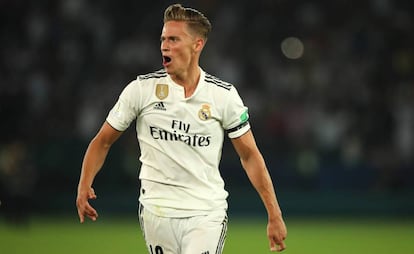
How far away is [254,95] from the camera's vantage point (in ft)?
58.0

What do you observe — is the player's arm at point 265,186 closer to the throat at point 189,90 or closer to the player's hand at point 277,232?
the player's hand at point 277,232

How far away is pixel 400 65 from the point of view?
18594 mm

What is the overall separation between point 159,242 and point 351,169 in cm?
1119

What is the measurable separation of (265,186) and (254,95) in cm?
1145

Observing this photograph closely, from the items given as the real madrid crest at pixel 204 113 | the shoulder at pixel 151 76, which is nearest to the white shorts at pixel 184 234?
the real madrid crest at pixel 204 113

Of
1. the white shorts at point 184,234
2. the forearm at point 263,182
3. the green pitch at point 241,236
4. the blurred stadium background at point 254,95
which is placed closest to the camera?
the white shorts at point 184,234

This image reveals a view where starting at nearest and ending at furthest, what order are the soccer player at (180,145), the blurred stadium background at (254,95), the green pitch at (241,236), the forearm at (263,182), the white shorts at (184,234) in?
the white shorts at (184,234) → the soccer player at (180,145) → the forearm at (263,182) → the green pitch at (241,236) → the blurred stadium background at (254,95)

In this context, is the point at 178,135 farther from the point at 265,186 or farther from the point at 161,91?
the point at 265,186

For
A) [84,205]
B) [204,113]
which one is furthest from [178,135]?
[84,205]

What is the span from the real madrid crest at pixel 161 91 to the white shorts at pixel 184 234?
30.7 inches

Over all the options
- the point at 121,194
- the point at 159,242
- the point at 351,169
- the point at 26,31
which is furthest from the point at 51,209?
the point at 159,242

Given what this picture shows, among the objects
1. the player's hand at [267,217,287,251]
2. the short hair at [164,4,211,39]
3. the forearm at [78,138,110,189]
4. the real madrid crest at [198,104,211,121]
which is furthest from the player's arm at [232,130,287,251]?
the forearm at [78,138,110,189]

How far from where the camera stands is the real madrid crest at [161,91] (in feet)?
20.5

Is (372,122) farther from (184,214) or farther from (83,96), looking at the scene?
(184,214)
